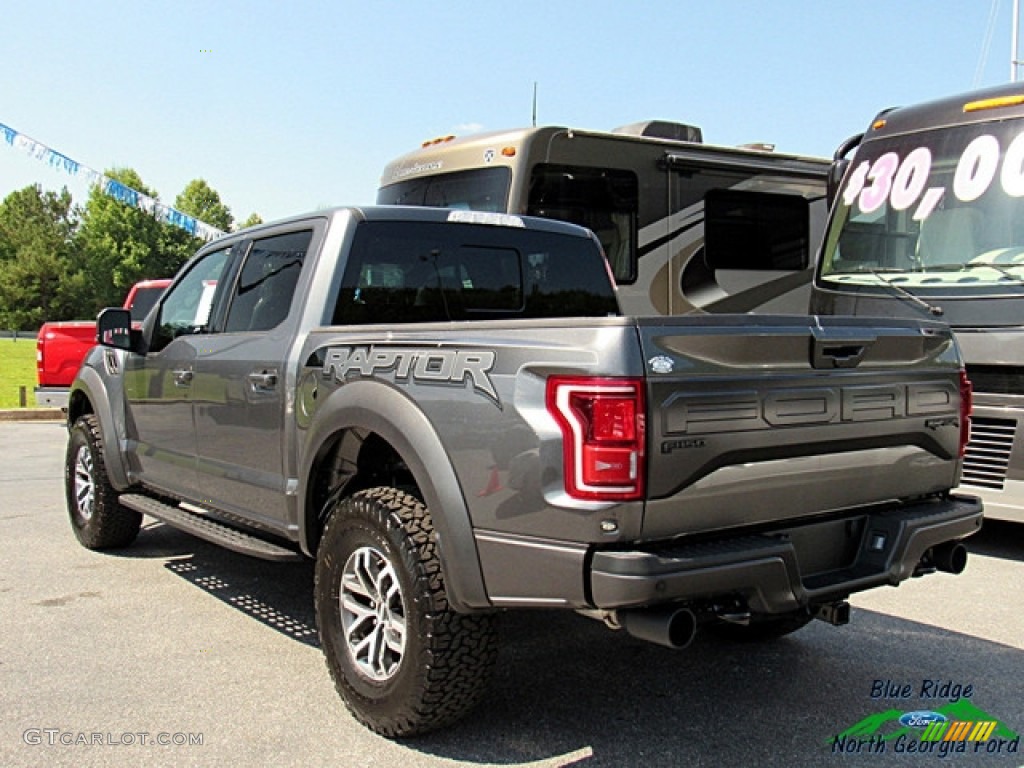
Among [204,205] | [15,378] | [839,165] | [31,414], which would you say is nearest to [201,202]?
[204,205]

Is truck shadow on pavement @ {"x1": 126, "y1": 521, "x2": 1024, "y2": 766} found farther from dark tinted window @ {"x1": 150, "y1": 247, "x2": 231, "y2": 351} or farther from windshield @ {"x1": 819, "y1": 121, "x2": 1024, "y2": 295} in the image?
windshield @ {"x1": 819, "y1": 121, "x2": 1024, "y2": 295}

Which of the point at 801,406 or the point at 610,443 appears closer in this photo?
the point at 610,443

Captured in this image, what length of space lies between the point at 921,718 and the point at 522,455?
1.98 m

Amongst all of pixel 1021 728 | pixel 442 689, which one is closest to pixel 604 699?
pixel 442 689

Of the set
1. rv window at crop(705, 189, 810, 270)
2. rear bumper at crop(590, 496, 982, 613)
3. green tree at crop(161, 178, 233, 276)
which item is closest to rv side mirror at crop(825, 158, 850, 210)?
rv window at crop(705, 189, 810, 270)

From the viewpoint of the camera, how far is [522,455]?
282 cm

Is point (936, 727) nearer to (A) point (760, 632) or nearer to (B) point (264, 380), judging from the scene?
(A) point (760, 632)

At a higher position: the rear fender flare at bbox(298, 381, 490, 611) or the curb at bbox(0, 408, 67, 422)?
the rear fender flare at bbox(298, 381, 490, 611)

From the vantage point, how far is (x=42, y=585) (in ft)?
17.5

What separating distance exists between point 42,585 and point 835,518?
4.32 meters

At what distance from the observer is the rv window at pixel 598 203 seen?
9.23 meters

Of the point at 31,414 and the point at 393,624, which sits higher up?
the point at 393,624

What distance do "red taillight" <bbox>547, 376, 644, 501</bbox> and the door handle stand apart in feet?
6.07

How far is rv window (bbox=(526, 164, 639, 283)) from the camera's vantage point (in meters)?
9.23
